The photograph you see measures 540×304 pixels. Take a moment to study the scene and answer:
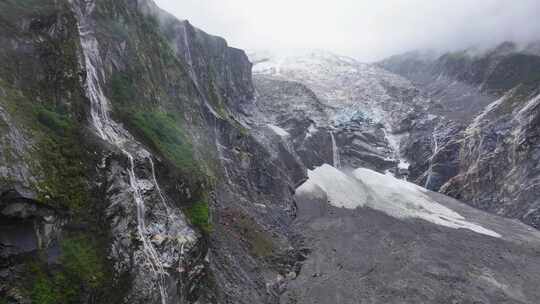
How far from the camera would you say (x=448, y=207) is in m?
52.3

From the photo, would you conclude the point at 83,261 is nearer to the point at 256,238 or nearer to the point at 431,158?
the point at 256,238

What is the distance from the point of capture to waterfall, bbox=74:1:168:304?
17844 mm

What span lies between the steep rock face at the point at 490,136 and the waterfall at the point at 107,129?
46.3 m

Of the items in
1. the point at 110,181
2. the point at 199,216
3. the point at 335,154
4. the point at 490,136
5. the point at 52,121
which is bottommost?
the point at 335,154

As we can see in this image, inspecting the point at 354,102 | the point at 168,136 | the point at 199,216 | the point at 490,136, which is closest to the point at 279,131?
the point at 490,136

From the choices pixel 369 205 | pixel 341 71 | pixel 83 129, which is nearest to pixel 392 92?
pixel 341 71

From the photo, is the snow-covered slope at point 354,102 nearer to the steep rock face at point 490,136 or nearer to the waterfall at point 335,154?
the waterfall at point 335,154

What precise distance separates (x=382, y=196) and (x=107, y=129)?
137ft

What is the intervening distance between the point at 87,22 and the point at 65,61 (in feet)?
32.2

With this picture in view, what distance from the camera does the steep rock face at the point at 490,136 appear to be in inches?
2014

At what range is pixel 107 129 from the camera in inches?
852

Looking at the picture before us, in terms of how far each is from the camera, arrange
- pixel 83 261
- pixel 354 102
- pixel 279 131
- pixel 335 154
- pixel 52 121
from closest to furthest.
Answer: pixel 83 261, pixel 52 121, pixel 279 131, pixel 335 154, pixel 354 102

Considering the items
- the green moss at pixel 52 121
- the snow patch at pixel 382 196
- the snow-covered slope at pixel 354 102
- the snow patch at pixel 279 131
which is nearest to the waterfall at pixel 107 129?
the green moss at pixel 52 121

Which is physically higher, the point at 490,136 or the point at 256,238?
the point at 490,136
